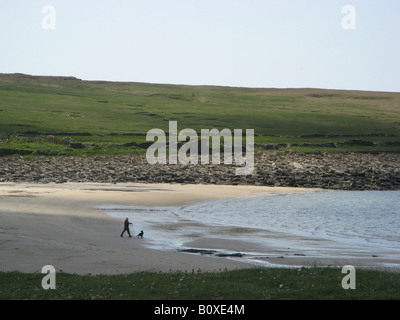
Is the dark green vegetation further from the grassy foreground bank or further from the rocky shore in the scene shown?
the grassy foreground bank

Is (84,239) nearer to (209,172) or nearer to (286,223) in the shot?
(286,223)

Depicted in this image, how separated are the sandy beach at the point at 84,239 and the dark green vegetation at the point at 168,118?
88.8ft

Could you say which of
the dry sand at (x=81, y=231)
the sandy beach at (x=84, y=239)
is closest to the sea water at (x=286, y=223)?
the sandy beach at (x=84, y=239)

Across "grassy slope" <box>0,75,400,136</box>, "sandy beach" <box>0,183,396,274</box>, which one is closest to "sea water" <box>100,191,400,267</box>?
"sandy beach" <box>0,183,396,274</box>

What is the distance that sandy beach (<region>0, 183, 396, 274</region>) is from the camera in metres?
19.1

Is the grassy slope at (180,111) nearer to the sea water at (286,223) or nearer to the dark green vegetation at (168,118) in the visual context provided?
the dark green vegetation at (168,118)

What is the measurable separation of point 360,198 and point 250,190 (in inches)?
331

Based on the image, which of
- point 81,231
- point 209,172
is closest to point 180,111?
point 209,172

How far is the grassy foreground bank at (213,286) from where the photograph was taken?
13547 mm

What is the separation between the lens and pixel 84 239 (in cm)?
2344

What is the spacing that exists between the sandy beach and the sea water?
1.18m

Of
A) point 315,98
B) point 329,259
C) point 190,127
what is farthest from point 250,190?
point 315,98

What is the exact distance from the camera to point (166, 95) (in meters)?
173
